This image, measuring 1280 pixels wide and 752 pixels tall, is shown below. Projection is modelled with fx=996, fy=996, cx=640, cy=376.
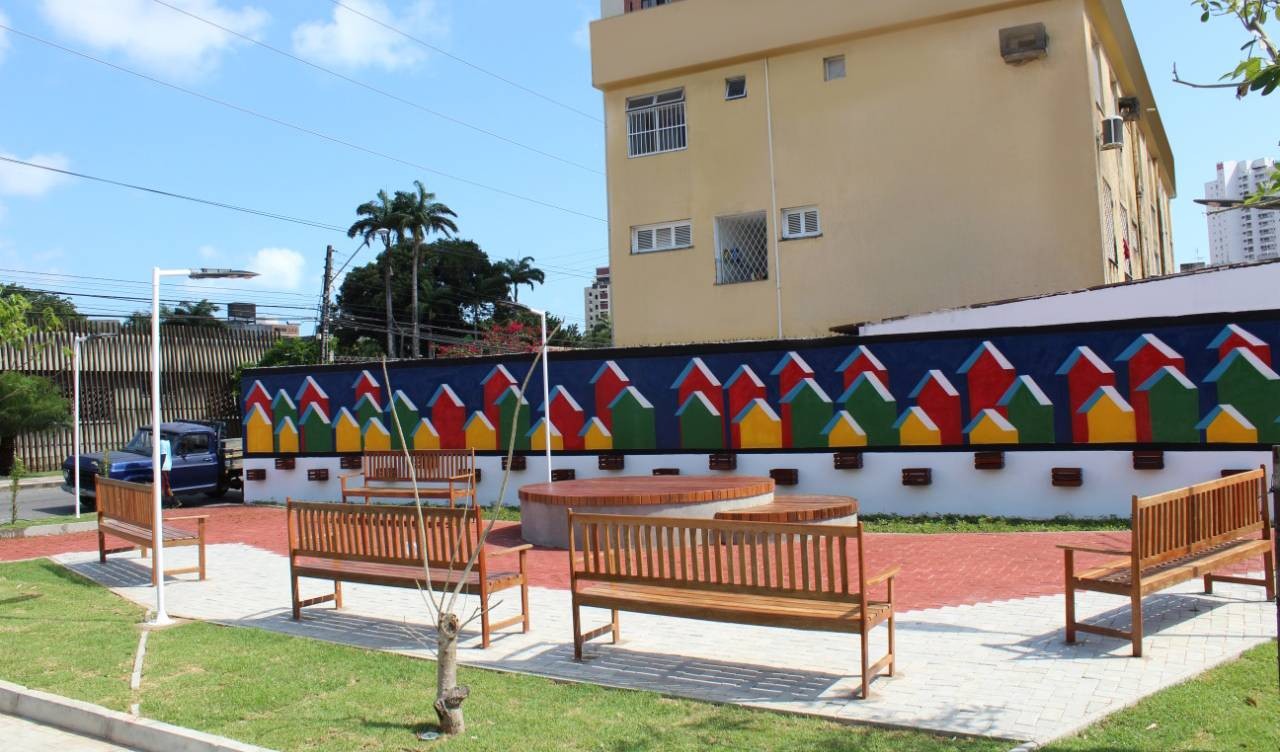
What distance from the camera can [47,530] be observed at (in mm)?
15242

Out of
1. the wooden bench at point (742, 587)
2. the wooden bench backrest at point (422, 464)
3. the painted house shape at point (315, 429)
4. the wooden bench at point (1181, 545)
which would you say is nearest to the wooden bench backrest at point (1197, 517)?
the wooden bench at point (1181, 545)

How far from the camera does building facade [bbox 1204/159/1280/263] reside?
5976mm

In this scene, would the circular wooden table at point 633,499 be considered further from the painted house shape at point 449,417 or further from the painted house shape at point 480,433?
the painted house shape at point 449,417

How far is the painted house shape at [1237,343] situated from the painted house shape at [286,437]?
1502 cm

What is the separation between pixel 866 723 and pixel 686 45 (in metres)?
19.5

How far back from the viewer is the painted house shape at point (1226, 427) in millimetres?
11398

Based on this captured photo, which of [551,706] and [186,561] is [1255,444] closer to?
[551,706]

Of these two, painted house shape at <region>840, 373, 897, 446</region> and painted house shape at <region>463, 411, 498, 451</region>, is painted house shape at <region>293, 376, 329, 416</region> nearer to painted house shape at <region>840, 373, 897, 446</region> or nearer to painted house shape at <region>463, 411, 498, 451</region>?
painted house shape at <region>463, 411, 498, 451</region>

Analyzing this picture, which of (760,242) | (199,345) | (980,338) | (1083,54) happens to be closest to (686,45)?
(760,242)

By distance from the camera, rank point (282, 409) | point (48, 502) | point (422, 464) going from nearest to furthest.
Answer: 1. point (422, 464)
2. point (282, 409)
3. point (48, 502)

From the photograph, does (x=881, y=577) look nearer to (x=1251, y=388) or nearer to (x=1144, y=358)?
(x=1144, y=358)

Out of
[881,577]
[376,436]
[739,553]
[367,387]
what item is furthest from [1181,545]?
[367,387]

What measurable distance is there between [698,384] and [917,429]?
10.7ft

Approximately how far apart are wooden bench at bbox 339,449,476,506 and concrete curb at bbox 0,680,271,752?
332 inches
